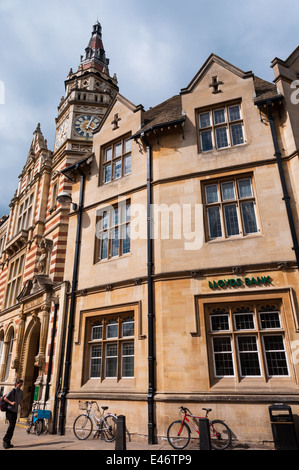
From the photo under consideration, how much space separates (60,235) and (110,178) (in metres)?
4.26

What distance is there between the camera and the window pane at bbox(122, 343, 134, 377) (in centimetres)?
1068

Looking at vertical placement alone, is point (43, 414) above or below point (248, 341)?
below

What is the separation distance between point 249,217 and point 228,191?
129cm

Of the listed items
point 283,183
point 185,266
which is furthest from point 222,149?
point 185,266

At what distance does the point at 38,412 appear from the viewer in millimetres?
11406

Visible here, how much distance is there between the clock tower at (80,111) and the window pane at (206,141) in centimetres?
868

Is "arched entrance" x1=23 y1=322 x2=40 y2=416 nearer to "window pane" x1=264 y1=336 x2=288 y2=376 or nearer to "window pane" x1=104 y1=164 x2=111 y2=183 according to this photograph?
"window pane" x1=104 y1=164 x2=111 y2=183

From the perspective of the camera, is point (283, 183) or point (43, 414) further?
point (43, 414)

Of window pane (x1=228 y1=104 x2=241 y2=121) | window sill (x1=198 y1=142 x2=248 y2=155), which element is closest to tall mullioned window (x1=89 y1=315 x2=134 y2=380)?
window sill (x1=198 y1=142 x2=248 y2=155)

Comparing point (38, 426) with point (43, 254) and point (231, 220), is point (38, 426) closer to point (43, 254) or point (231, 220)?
point (43, 254)

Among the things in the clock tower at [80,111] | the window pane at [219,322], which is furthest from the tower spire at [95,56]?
the window pane at [219,322]

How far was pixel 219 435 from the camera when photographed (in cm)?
820
